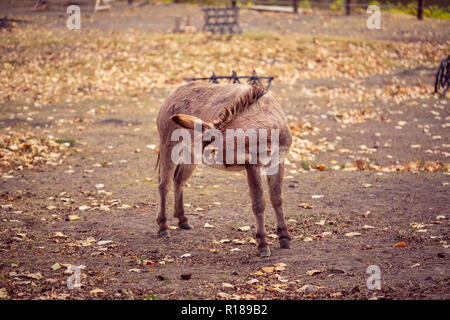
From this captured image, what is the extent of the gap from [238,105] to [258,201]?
110cm

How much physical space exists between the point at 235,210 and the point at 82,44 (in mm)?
14979

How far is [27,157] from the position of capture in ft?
32.3

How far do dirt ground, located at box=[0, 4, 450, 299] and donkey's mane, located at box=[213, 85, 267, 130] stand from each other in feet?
5.18

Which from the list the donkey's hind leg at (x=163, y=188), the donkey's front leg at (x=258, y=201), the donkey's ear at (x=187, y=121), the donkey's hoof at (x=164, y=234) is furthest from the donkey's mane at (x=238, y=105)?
the donkey's hoof at (x=164, y=234)

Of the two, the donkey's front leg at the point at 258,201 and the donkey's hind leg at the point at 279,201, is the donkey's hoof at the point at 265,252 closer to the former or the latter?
the donkey's front leg at the point at 258,201

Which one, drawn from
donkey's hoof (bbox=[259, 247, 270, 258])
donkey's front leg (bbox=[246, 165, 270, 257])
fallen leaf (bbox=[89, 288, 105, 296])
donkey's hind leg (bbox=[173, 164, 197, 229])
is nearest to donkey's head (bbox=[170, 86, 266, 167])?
donkey's front leg (bbox=[246, 165, 270, 257])

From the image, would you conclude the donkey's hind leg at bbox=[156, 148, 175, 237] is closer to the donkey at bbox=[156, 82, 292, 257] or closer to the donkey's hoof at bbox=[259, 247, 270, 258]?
the donkey at bbox=[156, 82, 292, 257]

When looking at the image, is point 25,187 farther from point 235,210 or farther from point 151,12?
point 151,12

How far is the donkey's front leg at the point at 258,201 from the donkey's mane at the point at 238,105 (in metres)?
0.58

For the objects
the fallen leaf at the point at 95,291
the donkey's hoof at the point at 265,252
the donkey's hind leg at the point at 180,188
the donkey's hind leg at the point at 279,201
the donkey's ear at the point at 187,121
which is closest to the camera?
the fallen leaf at the point at 95,291

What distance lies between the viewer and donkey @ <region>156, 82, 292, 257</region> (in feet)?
17.8

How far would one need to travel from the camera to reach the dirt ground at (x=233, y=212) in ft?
16.4

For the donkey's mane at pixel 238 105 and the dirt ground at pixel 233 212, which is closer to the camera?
the dirt ground at pixel 233 212

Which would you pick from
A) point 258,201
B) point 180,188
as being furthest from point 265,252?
point 180,188
